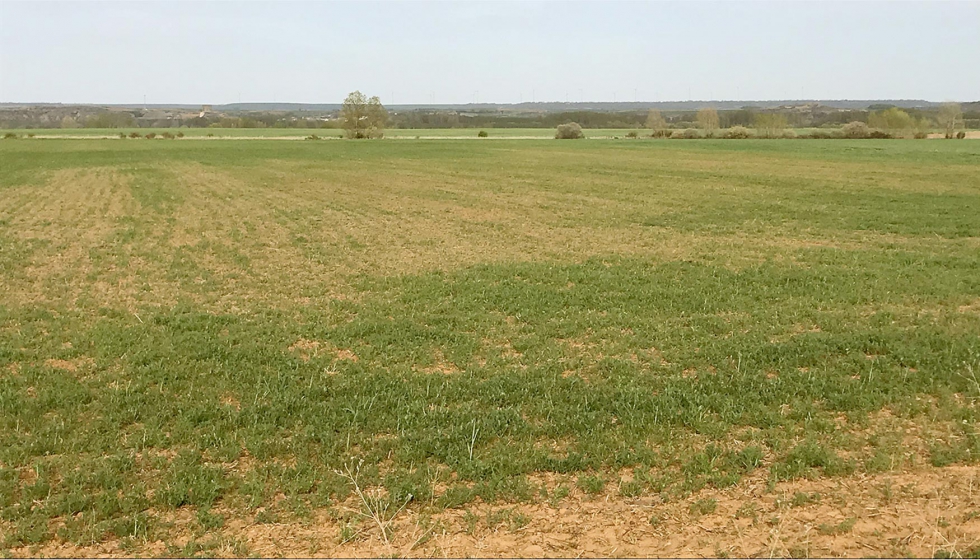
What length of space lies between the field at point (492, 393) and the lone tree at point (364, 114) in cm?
7243

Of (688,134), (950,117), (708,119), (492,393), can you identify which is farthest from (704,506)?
(708,119)

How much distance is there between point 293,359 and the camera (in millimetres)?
7777

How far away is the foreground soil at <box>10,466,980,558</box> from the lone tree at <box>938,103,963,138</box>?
294 feet

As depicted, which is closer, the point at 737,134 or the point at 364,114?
the point at 737,134

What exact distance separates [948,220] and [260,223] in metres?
17.5

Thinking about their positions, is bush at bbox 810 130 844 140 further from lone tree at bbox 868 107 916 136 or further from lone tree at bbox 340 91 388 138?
lone tree at bbox 340 91 388 138

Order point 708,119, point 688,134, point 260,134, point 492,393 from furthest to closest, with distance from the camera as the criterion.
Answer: point 260,134 < point 708,119 < point 688,134 < point 492,393

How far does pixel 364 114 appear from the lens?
86.2 m

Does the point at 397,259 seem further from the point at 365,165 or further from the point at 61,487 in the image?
the point at 365,165

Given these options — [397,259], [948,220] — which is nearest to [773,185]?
[948,220]

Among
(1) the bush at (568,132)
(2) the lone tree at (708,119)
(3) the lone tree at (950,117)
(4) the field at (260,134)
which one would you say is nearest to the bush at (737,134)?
(2) the lone tree at (708,119)

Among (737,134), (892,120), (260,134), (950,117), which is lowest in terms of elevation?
(737,134)

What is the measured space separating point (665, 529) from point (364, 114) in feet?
283

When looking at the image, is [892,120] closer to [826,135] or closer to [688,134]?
[826,135]
